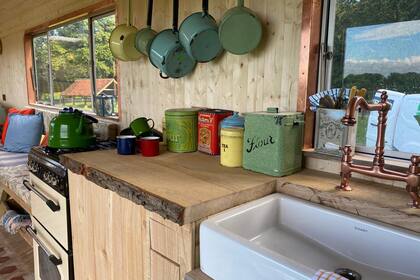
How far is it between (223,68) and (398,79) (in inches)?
29.8

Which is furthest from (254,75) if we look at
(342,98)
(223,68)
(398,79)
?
(398,79)

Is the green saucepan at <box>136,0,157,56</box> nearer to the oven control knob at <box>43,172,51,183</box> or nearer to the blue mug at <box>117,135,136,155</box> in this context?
the blue mug at <box>117,135,136,155</box>

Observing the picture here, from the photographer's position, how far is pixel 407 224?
33.9 inches

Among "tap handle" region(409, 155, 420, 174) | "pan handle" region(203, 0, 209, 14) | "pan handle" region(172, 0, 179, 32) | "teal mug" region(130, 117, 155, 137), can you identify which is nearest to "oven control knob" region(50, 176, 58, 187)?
"teal mug" region(130, 117, 155, 137)

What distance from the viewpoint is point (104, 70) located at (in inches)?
110

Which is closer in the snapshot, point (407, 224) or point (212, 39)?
point (407, 224)

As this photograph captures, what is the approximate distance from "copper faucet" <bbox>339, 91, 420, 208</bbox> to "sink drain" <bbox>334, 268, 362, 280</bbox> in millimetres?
250

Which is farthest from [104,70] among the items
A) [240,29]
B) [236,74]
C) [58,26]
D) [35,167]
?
[240,29]

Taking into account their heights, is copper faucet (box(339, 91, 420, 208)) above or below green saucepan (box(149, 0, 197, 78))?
below

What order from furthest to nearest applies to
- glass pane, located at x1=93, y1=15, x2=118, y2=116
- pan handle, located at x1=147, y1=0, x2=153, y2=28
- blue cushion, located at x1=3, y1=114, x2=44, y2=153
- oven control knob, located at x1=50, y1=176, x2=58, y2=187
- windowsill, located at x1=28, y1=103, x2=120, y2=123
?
blue cushion, located at x1=3, y1=114, x2=44, y2=153, glass pane, located at x1=93, y1=15, x2=118, y2=116, windowsill, located at x1=28, y1=103, x2=120, y2=123, pan handle, located at x1=147, y1=0, x2=153, y2=28, oven control knob, located at x1=50, y1=176, x2=58, y2=187

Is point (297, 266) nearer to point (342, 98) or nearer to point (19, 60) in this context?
point (342, 98)

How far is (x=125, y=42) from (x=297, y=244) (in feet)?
5.11

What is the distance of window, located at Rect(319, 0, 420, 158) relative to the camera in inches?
44.0

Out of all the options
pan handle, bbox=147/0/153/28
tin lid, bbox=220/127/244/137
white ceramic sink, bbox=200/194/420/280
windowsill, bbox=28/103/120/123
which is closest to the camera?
white ceramic sink, bbox=200/194/420/280
